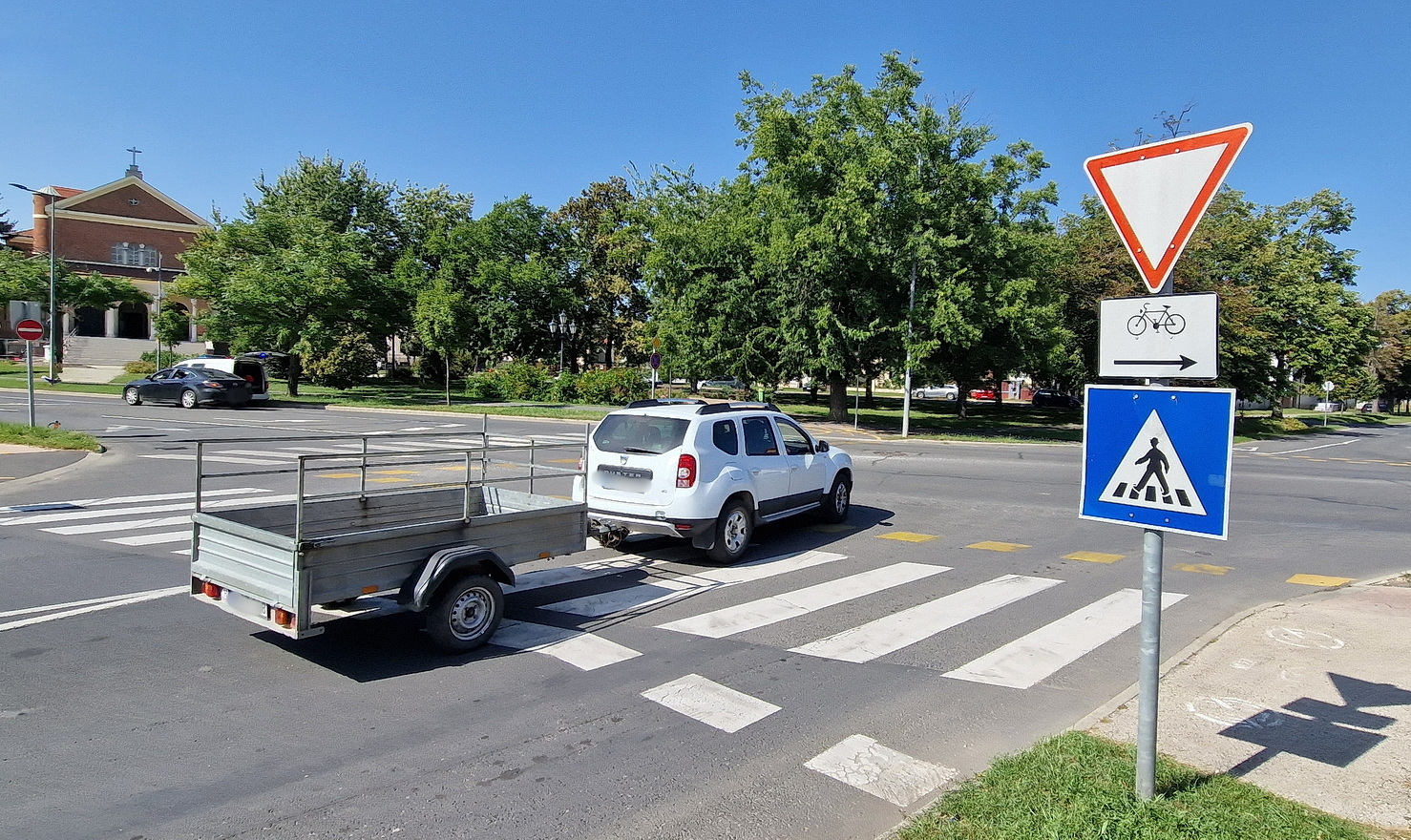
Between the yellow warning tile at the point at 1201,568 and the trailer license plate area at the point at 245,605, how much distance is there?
31.0 ft

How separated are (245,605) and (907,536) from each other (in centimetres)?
808

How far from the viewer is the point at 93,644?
19.7 ft

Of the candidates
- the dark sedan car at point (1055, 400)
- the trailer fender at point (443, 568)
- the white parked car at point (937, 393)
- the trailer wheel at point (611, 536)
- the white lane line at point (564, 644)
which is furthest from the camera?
the white parked car at point (937, 393)

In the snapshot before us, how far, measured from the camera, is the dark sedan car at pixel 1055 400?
209 feet

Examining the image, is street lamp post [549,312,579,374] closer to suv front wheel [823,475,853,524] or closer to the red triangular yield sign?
suv front wheel [823,475,853,524]

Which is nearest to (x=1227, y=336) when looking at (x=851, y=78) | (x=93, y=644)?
(x=851, y=78)

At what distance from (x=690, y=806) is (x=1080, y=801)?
1.78 metres

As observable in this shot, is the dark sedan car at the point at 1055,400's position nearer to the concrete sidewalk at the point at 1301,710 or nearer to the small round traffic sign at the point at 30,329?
the concrete sidewalk at the point at 1301,710

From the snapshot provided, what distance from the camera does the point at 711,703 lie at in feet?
17.3

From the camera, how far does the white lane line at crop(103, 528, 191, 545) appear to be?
9.48 meters

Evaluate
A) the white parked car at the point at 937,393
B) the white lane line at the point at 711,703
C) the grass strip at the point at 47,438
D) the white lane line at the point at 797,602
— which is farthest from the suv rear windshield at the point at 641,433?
the white parked car at the point at 937,393

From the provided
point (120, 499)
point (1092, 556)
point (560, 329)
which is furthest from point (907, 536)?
point (560, 329)

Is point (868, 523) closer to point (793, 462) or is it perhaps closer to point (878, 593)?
point (793, 462)

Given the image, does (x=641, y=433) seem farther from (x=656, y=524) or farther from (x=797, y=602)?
(x=797, y=602)
